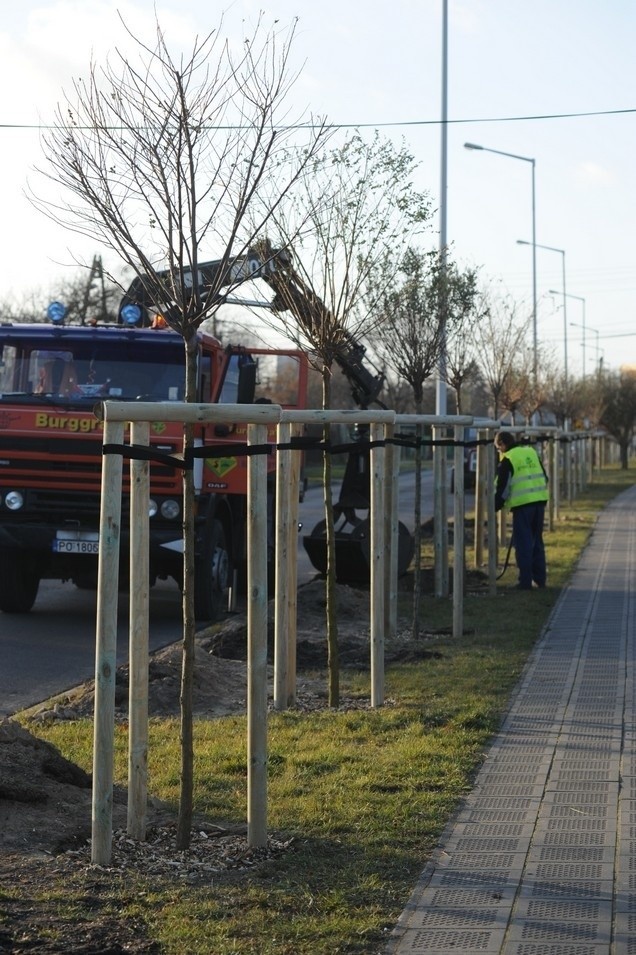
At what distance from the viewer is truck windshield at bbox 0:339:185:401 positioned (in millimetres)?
12391

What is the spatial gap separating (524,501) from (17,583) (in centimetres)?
562

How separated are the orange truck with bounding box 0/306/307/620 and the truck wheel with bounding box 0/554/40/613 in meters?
0.05

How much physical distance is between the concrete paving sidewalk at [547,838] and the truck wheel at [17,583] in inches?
219

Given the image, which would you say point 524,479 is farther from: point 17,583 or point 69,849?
point 69,849

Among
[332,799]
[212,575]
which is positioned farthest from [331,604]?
[212,575]

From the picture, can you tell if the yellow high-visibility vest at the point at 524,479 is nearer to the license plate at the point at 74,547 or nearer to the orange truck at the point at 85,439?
the orange truck at the point at 85,439

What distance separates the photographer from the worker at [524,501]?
1516 centimetres

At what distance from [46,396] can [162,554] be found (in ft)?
5.90

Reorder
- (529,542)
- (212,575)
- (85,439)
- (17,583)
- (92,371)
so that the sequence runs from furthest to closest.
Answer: (529,542) < (17,583) < (212,575) < (92,371) < (85,439)

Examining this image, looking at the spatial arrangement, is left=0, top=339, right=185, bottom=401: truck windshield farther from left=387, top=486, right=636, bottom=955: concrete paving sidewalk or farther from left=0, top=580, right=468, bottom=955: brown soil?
left=387, top=486, right=636, bottom=955: concrete paving sidewalk

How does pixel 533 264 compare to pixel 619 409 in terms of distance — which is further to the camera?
pixel 619 409

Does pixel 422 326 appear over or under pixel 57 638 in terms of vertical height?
over

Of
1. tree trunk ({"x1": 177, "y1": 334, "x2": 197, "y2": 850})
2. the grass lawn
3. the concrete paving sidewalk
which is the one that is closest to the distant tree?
the grass lawn

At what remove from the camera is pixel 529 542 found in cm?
1517
